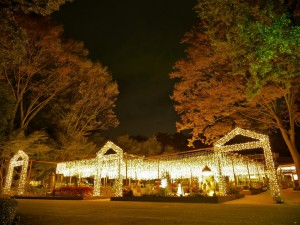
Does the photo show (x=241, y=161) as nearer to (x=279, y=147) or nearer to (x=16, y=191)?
(x=16, y=191)

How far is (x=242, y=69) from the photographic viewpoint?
934cm

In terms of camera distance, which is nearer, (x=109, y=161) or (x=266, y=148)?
(x=266, y=148)

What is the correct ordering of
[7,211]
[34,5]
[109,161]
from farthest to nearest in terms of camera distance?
1. [109,161]
2. [34,5]
3. [7,211]

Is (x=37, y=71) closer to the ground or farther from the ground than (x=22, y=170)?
farther from the ground

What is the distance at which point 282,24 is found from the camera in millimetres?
7449

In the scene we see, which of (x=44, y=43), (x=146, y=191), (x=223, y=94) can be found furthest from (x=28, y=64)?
(x=223, y=94)

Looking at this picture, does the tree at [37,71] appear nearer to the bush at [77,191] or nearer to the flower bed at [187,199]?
the bush at [77,191]

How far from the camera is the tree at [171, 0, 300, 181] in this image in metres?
7.98

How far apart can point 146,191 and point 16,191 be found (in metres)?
9.78

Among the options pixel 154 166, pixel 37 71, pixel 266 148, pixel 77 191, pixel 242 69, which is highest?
pixel 37 71

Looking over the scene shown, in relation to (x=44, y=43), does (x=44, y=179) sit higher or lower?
lower

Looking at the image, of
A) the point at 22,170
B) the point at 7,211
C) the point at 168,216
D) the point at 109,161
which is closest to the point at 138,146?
the point at 109,161

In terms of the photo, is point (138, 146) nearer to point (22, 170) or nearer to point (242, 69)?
point (22, 170)

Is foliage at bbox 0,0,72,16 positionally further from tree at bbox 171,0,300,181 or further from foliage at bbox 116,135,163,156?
foliage at bbox 116,135,163,156
